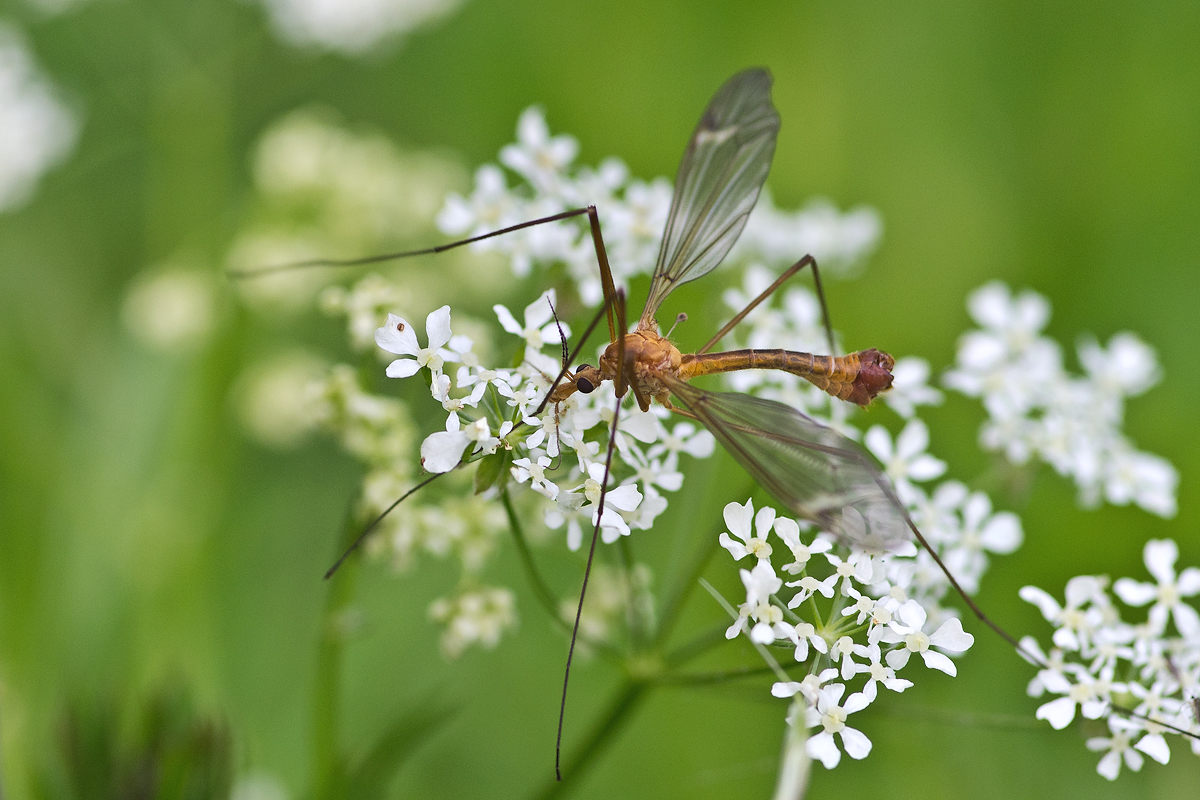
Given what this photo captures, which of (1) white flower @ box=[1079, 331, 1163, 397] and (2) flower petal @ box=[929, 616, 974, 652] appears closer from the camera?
(2) flower petal @ box=[929, 616, 974, 652]

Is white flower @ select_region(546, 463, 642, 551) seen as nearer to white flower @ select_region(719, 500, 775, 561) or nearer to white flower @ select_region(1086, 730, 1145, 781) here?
white flower @ select_region(719, 500, 775, 561)

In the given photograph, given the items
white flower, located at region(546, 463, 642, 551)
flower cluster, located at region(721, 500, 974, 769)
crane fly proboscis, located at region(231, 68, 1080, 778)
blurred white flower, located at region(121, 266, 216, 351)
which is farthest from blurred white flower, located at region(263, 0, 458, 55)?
flower cluster, located at region(721, 500, 974, 769)

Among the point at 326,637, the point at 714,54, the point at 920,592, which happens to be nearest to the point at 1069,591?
the point at 920,592

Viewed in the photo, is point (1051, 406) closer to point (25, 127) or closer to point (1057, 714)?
point (1057, 714)

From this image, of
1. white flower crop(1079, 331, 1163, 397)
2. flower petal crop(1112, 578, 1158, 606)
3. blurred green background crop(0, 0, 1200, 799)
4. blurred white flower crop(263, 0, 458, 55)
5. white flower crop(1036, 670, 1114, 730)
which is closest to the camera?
white flower crop(1036, 670, 1114, 730)

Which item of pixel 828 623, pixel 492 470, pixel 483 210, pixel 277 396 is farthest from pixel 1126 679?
pixel 277 396

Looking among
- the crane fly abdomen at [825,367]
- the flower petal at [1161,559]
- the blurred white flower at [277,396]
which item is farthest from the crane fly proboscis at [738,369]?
the blurred white flower at [277,396]

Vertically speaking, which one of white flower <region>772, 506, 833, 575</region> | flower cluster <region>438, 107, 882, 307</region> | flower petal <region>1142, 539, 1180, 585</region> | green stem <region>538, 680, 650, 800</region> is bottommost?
green stem <region>538, 680, 650, 800</region>

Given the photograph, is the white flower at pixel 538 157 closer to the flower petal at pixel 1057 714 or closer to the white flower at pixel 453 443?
the white flower at pixel 453 443
